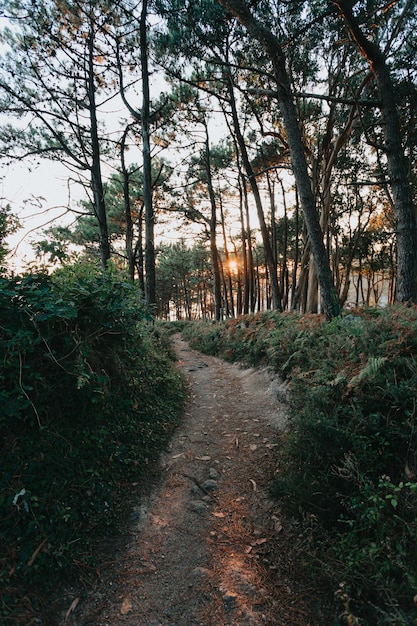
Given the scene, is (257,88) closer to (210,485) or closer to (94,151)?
(94,151)

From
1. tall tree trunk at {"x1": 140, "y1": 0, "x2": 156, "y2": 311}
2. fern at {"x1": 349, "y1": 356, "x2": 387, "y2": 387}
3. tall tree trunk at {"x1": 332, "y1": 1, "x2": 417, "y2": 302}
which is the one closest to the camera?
fern at {"x1": 349, "y1": 356, "x2": 387, "y2": 387}

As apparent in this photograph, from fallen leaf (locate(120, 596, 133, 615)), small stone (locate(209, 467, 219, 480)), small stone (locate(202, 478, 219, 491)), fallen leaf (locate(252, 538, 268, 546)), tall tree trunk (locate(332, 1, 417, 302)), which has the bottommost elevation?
fallen leaf (locate(120, 596, 133, 615))

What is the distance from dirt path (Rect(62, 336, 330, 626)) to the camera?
7.46ft

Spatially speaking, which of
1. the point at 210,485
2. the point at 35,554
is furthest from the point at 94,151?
the point at 35,554

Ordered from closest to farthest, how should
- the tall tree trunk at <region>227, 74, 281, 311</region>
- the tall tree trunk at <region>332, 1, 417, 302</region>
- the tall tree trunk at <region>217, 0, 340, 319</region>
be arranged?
the tall tree trunk at <region>217, 0, 340, 319</region> → the tall tree trunk at <region>332, 1, 417, 302</region> → the tall tree trunk at <region>227, 74, 281, 311</region>

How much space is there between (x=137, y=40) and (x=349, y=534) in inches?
531

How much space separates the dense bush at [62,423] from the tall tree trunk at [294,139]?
16.1 ft

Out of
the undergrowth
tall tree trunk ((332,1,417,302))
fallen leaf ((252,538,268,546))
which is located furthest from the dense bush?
tall tree trunk ((332,1,417,302))

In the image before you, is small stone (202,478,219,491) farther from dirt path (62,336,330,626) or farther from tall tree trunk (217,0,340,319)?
tall tree trunk (217,0,340,319)

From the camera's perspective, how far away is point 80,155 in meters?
10.8

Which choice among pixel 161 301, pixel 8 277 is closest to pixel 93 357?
pixel 8 277

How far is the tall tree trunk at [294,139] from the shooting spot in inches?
256

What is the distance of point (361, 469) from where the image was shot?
9.20 ft

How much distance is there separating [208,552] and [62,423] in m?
1.93
